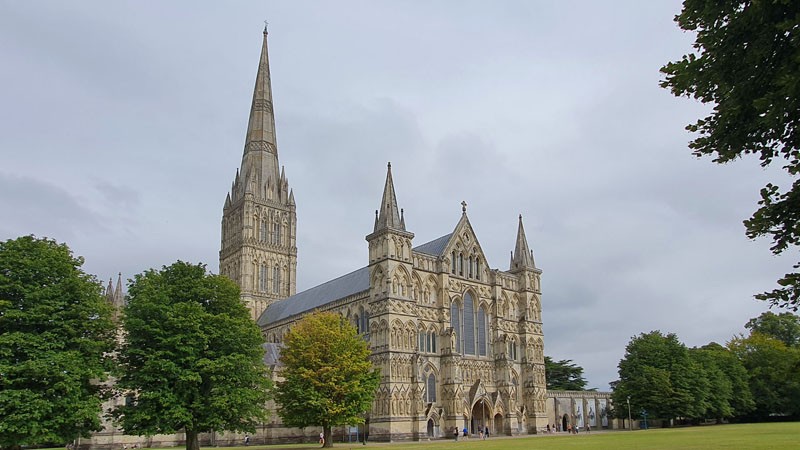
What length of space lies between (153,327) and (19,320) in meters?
6.87

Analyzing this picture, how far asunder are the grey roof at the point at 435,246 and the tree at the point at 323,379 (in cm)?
2001

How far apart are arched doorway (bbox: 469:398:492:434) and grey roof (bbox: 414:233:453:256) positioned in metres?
15.5

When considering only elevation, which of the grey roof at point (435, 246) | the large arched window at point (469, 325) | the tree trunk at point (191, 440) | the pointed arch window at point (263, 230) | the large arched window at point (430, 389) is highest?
the pointed arch window at point (263, 230)

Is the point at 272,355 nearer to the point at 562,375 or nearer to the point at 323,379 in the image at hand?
the point at 323,379

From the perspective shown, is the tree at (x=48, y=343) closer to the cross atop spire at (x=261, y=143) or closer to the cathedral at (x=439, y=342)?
the cathedral at (x=439, y=342)

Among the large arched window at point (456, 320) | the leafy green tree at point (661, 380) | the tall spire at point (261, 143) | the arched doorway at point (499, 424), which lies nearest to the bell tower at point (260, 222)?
the tall spire at point (261, 143)

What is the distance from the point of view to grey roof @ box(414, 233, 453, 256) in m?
68.6

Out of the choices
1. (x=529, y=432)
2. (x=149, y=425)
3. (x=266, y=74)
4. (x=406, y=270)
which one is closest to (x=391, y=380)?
(x=406, y=270)

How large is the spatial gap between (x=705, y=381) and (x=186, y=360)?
60.2 m

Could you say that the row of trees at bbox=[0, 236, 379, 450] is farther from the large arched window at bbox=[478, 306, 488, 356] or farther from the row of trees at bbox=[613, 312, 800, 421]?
the row of trees at bbox=[613, 312, 800, 421]

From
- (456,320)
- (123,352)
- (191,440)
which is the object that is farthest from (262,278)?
(191,440)

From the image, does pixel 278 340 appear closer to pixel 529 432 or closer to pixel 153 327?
pixel 529 432

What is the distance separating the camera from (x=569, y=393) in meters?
81.8

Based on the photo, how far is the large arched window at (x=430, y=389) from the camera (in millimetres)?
62219
